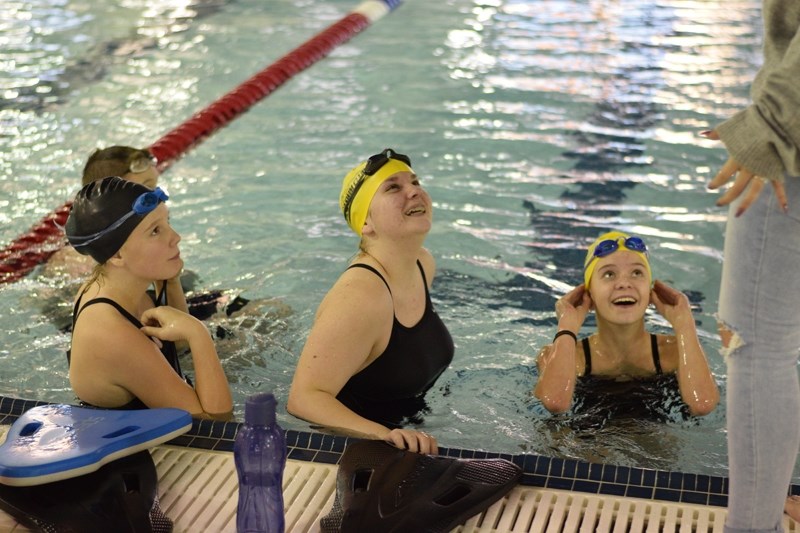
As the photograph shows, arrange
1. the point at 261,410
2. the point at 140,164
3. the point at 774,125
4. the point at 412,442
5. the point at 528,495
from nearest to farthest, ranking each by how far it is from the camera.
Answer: the point at 774,125 < the point at 261,410 < the point at 528,495 < the point at 412,442 < the point at 140,164

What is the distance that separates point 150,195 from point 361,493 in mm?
1190

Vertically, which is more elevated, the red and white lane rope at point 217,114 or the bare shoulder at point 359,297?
the bare shoulder at point 359,297

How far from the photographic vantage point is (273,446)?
241 cm

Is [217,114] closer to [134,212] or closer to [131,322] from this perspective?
[134,212]

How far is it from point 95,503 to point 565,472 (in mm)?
1225

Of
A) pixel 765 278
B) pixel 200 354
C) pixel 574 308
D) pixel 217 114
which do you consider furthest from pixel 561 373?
pixel 217 114

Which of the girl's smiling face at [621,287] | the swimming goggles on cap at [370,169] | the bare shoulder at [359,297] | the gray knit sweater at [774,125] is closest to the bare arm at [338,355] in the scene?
the bare shoulder at [359,297]

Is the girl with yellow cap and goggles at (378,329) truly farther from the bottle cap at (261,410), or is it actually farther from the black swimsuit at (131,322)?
the bottle cap at (261,410)

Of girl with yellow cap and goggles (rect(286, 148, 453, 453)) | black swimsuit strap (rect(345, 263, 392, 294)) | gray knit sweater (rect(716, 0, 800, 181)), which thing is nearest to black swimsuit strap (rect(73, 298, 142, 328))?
girl with yellow cap and goggles (rect(286, 148, 453, 453))

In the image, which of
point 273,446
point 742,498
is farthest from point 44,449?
point 742,498

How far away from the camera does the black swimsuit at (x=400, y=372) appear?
3.34 m

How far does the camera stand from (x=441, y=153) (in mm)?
6715

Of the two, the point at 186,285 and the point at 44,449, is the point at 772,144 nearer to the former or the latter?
the point at 44,449

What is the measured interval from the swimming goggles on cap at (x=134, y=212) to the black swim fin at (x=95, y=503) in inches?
28.7
